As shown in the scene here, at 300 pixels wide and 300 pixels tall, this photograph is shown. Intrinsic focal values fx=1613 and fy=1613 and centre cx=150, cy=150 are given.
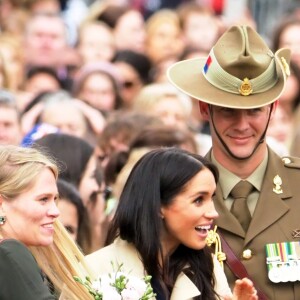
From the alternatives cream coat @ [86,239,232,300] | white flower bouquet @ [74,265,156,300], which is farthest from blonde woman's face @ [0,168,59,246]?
cream coat @ [86,239,232,300]

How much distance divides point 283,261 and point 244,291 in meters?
0.67

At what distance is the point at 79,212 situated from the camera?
29.5 ft

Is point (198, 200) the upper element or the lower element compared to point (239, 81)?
lower

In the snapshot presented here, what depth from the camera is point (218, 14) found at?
63.8 ft

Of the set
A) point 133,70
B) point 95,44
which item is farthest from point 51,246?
point 95,44

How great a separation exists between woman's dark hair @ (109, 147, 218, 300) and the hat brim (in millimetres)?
426

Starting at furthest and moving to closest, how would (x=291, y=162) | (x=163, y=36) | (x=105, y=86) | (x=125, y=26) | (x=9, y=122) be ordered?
1. (x=125, y=26)
2. (x=163, y=36)
3. (x=105, y=86)
4. (x=9, y=122)
5. (x=291, y=162)

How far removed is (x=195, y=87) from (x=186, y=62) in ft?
1.00

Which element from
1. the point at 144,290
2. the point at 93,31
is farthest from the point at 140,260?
the point at 93,31

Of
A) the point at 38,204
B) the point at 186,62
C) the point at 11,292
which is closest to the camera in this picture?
the point at 11,292

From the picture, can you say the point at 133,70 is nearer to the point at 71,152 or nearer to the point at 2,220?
the point at 71,152

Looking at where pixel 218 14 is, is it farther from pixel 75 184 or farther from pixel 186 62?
pixel 186 62

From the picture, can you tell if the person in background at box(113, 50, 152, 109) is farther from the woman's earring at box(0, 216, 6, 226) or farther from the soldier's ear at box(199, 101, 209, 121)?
the woman's earring at box(0, 216, 6, 226)

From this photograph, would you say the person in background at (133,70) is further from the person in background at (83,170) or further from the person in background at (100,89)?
the person in background at (83,170)
